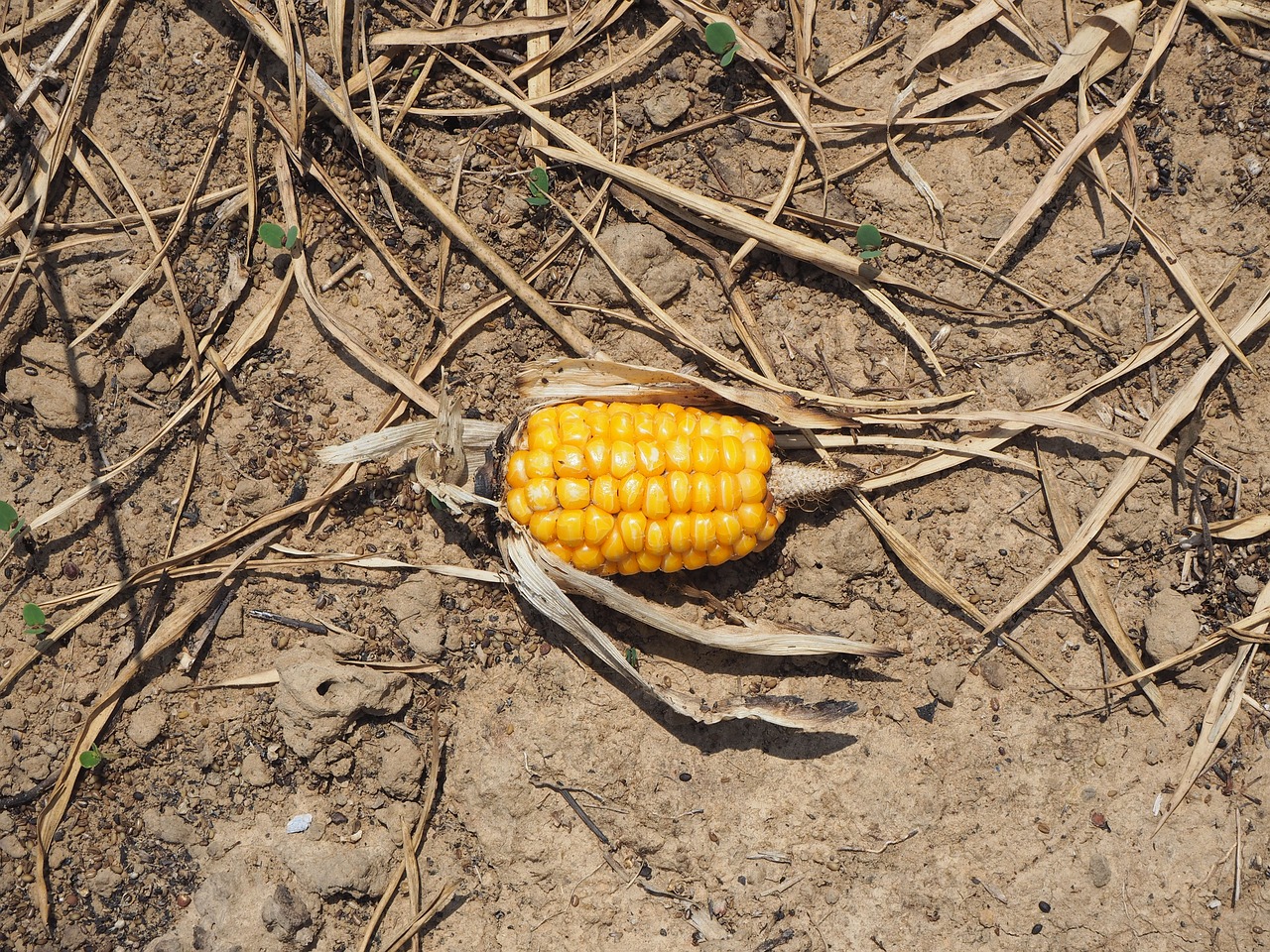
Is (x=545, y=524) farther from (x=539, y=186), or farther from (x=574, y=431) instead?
(x=539, y=186)

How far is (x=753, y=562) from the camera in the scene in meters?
3.25

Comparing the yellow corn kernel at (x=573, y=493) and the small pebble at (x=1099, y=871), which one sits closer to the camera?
the yellow corn kernel at (x=573, y=493)

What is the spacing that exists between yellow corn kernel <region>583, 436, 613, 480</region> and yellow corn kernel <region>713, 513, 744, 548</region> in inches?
16.6

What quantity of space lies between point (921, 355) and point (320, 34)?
2.72m

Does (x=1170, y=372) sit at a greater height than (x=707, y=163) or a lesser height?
lesser

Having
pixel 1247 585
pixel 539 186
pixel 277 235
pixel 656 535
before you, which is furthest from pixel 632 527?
pixel 1247 585

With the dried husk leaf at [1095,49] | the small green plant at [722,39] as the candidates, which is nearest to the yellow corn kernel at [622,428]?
the small green plant at [722,39]

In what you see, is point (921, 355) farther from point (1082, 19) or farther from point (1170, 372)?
point (1082, 19)

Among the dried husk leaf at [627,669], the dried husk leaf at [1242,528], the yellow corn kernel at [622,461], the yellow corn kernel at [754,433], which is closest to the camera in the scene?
the yellow corn kernel at [622,461]

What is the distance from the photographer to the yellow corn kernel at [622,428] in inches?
109

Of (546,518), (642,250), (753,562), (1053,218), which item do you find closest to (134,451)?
(546,518)

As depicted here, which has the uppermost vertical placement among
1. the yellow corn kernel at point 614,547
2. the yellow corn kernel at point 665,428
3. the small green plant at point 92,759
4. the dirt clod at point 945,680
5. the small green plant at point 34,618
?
the yellow corn kernel at point 665,428

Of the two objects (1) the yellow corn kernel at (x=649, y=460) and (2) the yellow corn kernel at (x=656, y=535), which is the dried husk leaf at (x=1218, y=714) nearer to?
(2) the yellow corn kernel at (x=656, y=535)

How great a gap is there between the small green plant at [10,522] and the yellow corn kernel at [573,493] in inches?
85.6
